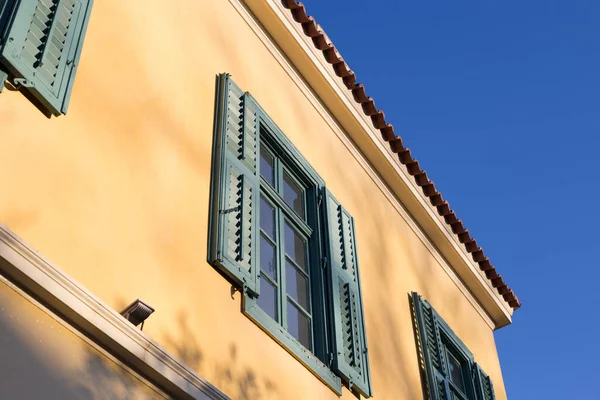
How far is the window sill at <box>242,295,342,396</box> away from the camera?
4.71 meters

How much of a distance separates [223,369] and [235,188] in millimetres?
1218

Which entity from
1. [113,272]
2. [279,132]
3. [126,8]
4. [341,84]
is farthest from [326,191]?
[113,272]

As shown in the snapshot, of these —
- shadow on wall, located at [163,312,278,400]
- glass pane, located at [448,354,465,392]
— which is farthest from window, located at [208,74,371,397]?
glass pane, located at [448,354,465,392]

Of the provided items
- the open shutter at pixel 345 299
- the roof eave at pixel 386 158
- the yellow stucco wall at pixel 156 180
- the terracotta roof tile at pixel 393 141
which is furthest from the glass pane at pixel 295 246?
the terracotta roof tile at pixel 393 141

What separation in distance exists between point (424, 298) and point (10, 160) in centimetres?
470

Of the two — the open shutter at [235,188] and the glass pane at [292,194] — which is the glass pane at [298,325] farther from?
the glass pane at [292,194]

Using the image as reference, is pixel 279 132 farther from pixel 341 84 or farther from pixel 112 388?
pixel 112 388

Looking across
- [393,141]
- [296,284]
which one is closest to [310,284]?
[296,284]

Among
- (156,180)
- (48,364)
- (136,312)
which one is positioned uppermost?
(156,180)

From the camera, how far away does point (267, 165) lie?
235 inches

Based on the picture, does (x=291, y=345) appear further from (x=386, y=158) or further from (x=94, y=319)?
(x=386, y=158)

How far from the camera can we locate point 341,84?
7.16 m

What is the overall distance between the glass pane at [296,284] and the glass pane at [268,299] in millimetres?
270

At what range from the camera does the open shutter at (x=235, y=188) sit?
4711 millimetres
